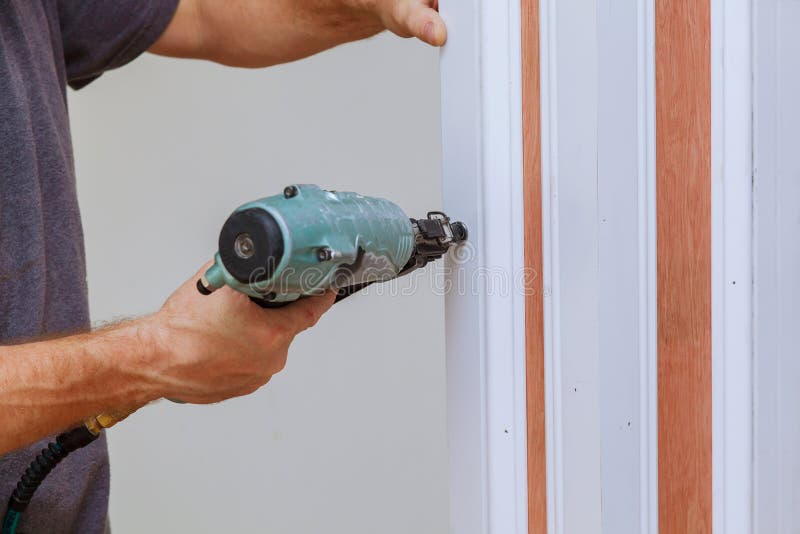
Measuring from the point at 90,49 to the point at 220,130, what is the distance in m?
0.67

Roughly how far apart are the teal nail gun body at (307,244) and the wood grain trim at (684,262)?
0.22 m

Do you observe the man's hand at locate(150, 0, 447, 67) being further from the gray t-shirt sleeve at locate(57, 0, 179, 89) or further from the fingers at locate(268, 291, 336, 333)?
the fingers at locate(268, 291, 336, 333)

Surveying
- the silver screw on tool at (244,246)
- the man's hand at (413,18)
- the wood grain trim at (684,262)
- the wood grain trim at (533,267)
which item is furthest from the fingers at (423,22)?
the silver screw on tool at (244,246)

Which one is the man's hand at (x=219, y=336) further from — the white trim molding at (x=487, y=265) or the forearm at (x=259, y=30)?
the forearm at (x=259, y=30)

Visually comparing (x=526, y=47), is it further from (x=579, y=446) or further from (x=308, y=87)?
(x=308, y=87)

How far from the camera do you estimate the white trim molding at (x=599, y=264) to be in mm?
647

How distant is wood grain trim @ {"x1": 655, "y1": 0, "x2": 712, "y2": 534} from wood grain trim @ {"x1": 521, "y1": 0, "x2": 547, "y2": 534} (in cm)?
10

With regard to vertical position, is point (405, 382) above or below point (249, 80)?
below

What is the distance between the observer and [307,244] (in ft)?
1.90

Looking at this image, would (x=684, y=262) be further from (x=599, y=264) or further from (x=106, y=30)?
(x=106, y=30)

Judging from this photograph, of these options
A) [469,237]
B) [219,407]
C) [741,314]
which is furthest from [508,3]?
[219,407]

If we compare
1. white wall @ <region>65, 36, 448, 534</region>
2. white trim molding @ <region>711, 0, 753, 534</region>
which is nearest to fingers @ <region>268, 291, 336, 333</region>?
white trim molding @ <region>711, 0, 753, 534</region>

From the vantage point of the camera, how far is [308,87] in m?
1.72

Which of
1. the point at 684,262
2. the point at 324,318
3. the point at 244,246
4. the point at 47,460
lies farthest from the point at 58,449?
the point at 324,318
